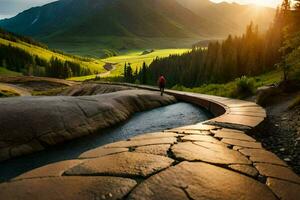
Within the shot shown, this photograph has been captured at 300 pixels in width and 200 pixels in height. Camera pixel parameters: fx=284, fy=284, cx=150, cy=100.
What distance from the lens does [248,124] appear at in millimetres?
10219

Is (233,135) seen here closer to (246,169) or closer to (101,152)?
(246,169)

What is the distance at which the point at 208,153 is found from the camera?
20.5 feet

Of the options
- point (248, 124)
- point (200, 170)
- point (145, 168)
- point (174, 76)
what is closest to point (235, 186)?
point (200, 170)

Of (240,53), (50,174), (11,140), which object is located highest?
(240,53)

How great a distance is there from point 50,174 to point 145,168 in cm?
170

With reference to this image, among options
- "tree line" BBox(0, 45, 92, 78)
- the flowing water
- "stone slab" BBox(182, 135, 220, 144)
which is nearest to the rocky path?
"stone slab" BBox(182, 135, 220, 144)

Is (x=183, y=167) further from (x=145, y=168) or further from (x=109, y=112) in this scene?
(x=109, y=112)

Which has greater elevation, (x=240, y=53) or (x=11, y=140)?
(x=240, y=53)

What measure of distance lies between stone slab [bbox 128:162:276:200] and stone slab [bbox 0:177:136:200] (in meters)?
0.30

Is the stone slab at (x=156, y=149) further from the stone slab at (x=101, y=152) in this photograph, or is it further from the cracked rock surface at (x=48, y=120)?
the cracked rock surface at (x=48, y=120)

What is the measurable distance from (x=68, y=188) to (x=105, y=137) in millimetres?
10422

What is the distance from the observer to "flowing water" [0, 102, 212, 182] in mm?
10938

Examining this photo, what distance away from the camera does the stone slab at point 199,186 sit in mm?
4160

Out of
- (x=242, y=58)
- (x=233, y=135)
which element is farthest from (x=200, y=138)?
(x=242, y=58)
